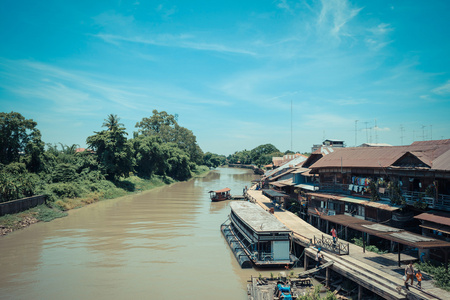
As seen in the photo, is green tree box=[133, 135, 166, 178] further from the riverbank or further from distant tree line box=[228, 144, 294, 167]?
distant tree line box=[228, 144, 294, 167]

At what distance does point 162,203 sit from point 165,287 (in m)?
29.6

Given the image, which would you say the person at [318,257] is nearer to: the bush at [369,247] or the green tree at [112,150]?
the bush at [369,247]

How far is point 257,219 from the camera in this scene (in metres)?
23.9

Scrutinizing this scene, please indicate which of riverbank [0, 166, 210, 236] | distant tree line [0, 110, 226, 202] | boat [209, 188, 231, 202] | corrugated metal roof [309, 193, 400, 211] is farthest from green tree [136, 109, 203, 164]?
corrugated metal roof [309, 193, 400, 211]

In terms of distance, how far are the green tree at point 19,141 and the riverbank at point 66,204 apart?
28.5ft

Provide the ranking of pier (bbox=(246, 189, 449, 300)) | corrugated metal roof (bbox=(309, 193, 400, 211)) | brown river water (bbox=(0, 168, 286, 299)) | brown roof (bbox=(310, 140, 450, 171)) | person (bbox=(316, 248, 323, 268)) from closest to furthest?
pier (bbox=(246, 189, 449, 300)) → brown river water (bbox=(0, 168, 286, 299)) → person (bbox=(316, 248, 323, 268)) → brown roof (bbox=(310, 140, 450, 171)) → corrugated metal roof (bbox=(309, 193, 400, 211))

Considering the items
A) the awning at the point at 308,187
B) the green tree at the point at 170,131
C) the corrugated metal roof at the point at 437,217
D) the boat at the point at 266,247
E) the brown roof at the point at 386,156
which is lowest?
the boat at the point at 266,247

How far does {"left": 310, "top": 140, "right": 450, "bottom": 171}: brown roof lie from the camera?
18.8 m

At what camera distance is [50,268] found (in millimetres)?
19938

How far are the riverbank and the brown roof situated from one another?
33.8 m

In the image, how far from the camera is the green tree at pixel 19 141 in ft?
128

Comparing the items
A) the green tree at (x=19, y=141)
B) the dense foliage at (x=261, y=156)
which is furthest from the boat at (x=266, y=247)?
the dense foliage at (x=261, y=156)

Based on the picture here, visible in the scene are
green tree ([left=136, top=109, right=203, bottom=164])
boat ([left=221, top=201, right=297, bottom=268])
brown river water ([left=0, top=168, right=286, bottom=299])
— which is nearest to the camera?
brown river water ([left=0, top=168, right=286, bottom=299])

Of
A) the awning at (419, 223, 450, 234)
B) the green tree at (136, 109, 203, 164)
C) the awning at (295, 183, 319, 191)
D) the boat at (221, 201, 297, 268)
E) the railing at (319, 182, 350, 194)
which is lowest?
the boat at (221, 201, 297, 268)
